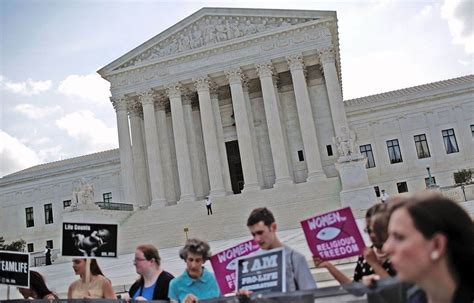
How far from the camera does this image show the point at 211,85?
118 feet

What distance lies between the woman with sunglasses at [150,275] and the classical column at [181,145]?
28.8m

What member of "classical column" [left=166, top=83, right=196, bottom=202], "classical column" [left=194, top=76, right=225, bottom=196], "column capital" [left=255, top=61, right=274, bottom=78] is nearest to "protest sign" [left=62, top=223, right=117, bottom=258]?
"classical column" [left=194, top=76, right=225, bottom=196]

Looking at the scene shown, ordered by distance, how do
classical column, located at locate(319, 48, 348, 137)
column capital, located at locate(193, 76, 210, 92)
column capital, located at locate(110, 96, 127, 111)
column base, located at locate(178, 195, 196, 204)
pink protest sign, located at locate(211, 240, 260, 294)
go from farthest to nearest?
column capital, located at locate(110, 96, 127, 111), column capital, located at locate(193, 76, 210, 92), column base, located at locate(178, 195, 196, 204), classical column, located at locate(319, 48, 348, 137), pink protest sign, located at locate(211, 240, 260, 294)

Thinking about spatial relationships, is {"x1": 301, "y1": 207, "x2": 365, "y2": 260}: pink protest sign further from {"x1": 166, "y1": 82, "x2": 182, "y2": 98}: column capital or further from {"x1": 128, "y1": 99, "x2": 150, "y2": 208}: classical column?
{"x1": 128, "y1": 99, "x2": 150, "y2": 208}: classical column

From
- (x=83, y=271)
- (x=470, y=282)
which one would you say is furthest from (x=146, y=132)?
(x=470, y=282)

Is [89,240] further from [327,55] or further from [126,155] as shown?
[126,155]

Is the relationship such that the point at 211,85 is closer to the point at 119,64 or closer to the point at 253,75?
the point at 253,75

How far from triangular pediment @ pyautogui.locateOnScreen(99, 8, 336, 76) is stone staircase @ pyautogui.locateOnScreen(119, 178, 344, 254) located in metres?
13.0

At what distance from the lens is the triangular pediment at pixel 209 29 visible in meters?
34.6

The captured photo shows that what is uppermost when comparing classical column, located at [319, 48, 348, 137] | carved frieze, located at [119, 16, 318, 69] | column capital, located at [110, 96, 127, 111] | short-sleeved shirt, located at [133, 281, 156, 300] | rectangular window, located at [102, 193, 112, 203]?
carved frieze, located at [119, 16, 318, 69]

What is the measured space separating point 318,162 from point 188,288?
2882 centimetres

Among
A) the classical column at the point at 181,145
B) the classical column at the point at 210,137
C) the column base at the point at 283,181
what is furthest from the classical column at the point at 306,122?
the classical column at the point at 181,145

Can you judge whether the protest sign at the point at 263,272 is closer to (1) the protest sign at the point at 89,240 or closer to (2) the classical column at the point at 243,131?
(1) the protest sign at the point at 89,240

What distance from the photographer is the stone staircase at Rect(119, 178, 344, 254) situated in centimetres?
2605
